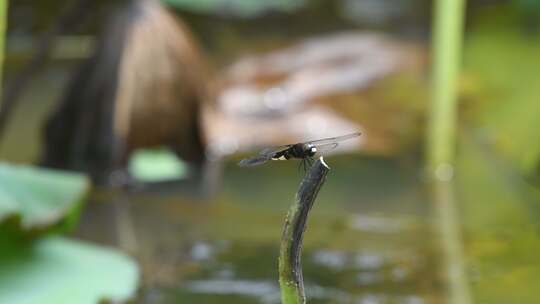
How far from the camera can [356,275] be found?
1.06 m

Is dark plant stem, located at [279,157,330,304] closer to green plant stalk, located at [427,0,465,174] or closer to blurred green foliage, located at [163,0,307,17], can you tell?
A: green plant stalk, located at [427,0,465,174]

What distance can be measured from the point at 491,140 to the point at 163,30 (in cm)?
60

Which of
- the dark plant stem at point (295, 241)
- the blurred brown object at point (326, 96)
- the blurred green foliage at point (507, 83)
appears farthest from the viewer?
the blurred brown object at point (326, 96)

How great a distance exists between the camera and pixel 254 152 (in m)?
1.70

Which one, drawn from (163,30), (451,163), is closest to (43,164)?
(163,30)

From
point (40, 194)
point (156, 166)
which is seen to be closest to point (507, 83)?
point (156, 166)

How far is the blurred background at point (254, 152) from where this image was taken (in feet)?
3.37

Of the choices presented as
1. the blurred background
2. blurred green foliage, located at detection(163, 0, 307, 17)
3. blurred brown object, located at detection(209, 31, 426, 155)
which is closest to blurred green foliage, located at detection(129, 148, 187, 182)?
the blurred background

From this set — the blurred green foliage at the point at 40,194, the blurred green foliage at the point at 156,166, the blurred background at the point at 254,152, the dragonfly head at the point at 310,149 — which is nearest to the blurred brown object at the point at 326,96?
the blurred background at the point at 254,152

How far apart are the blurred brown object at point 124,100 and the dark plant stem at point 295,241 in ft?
3.53

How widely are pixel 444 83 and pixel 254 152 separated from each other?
14.5 inches

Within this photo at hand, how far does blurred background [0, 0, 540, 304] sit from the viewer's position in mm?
1027

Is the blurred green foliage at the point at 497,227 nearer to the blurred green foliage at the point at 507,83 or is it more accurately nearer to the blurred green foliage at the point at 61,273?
the blurred green foliage at the point at 507,83

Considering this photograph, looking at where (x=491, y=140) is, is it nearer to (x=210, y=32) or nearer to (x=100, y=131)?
(x=100, y=131)
